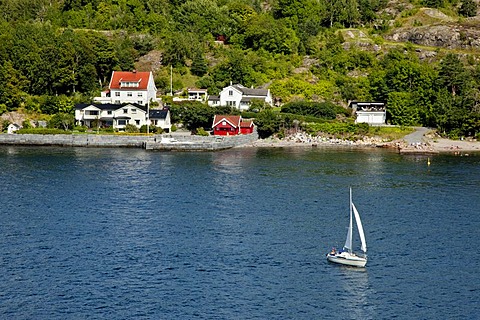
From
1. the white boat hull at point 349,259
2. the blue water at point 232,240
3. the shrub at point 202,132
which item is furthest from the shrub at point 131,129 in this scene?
the white boat hull at point 349,259

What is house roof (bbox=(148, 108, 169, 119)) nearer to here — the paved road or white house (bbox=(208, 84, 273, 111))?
white house (bbox=(208, 84, 273, 111))

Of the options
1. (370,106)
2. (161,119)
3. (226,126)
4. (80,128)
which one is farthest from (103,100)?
(370,106)

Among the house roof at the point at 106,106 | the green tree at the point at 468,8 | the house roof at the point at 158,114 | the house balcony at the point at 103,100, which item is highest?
the green tree at the point at 468,8

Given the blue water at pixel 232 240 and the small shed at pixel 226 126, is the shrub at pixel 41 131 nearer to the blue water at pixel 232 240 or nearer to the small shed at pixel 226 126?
the blue water at pixel 232 240

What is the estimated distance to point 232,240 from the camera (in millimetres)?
42812

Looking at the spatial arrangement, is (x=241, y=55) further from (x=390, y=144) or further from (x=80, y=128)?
(x=390, y=144)

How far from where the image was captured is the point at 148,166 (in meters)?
68.8

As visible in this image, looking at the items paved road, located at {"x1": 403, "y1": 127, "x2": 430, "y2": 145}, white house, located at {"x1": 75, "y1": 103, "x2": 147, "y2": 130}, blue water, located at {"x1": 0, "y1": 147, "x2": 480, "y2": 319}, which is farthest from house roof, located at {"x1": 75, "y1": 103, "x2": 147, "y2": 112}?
paved road, located at {"x1": 403, "y1": 127, "x2": 430, "y2": 145}

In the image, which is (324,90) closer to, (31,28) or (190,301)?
(31,28)

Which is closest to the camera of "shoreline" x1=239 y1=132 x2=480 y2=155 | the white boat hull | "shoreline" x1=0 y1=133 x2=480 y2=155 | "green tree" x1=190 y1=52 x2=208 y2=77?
the white boat hull

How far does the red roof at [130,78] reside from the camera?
96.7m

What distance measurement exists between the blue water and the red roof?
91.2 ft

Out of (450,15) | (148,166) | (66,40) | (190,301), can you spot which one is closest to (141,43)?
(66,40)

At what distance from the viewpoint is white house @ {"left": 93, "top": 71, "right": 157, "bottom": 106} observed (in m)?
96.4
